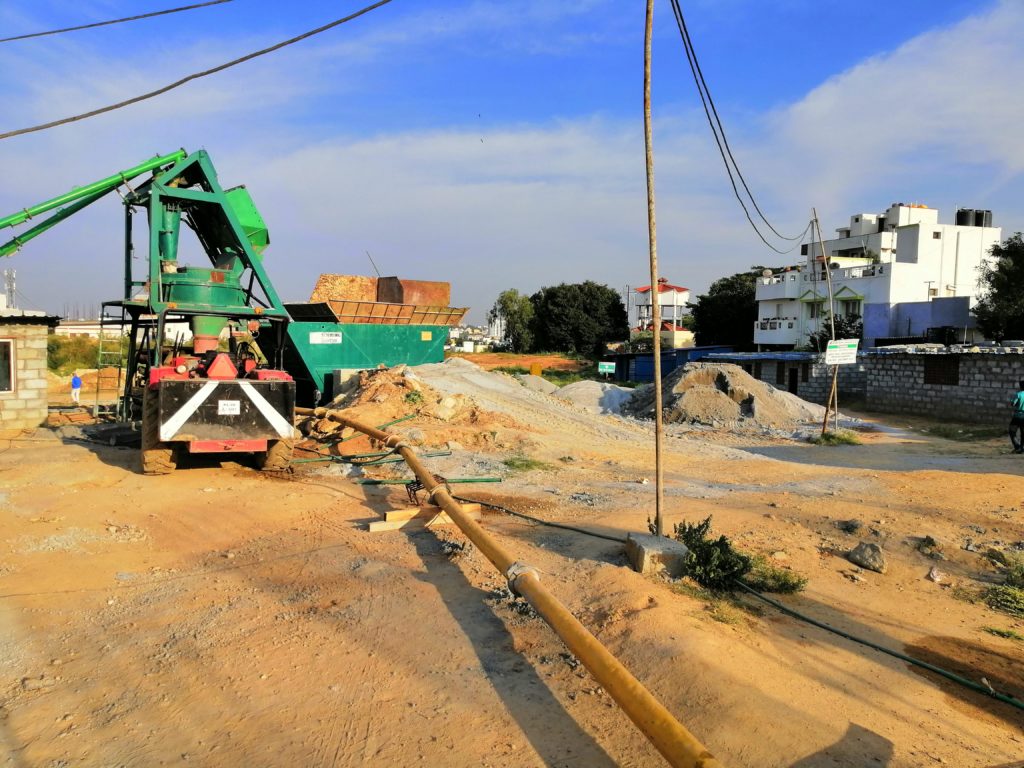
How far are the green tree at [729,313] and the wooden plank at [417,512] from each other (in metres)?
48.5

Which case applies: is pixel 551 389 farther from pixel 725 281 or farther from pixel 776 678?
pixel 725 281

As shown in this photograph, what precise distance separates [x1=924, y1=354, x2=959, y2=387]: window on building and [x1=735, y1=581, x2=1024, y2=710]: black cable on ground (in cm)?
2073

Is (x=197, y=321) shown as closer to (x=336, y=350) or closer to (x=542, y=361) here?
(x=336, y=350)

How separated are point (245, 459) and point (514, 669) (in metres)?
7.74

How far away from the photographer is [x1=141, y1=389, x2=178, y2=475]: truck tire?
8.85m

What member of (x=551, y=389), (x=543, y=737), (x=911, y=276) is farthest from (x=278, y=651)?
(x=911, y=276)

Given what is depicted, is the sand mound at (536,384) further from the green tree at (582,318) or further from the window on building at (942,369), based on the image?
the green tree at (582,318)

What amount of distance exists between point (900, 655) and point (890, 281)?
44.1 m

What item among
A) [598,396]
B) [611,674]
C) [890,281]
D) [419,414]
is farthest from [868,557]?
[890,281]

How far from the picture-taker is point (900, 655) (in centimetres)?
396

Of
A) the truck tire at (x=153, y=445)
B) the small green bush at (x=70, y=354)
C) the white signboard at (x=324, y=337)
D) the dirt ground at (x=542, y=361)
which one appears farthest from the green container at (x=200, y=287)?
the dirt ground at (x=542, y=361)

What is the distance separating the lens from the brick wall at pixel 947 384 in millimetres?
20359

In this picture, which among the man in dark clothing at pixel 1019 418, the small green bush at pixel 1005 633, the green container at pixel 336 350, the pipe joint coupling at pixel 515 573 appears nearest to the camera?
the pipe joint coupling at pixel 515 573

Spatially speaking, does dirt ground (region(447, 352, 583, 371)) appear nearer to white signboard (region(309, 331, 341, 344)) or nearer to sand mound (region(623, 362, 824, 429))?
sand mound (region(623, 362, 824, 429))
